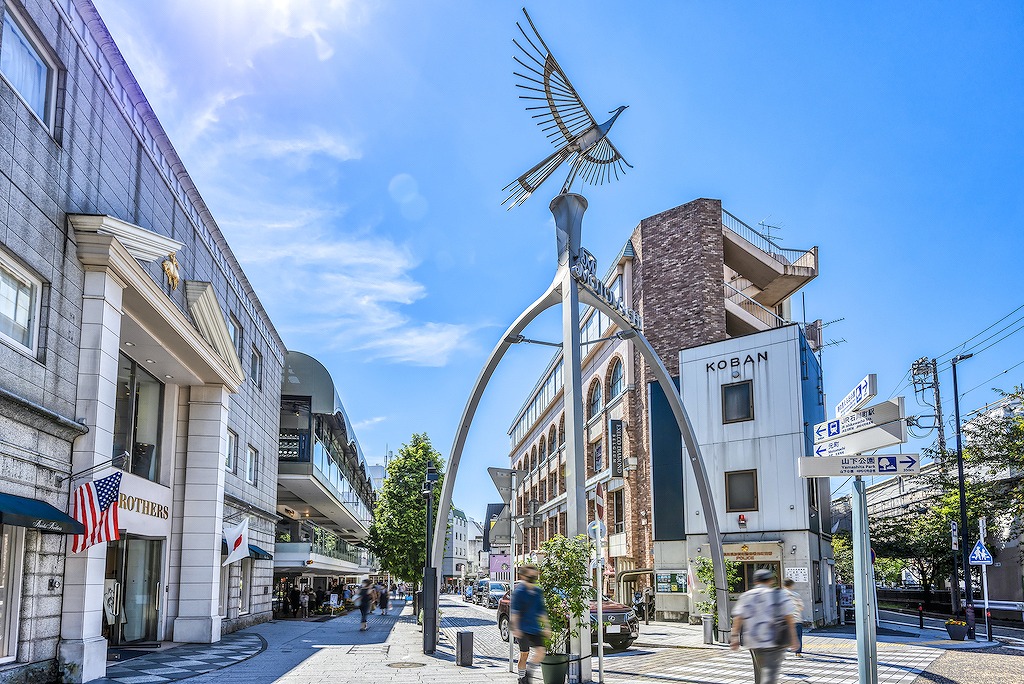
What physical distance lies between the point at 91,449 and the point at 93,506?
967 millimetres

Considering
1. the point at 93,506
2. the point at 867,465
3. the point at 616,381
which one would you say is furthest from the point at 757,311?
the point at 93,506

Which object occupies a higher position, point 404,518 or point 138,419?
point 138,419

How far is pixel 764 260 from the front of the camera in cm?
3850

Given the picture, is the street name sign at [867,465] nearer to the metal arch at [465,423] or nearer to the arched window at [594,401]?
the metal arch at [465,423]

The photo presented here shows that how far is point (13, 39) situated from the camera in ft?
41.8

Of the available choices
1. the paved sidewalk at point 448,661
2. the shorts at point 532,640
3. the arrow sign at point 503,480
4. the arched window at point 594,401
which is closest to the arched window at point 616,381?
the arched window at point 594,401

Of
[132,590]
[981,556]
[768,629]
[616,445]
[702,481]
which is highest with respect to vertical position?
[616,445]

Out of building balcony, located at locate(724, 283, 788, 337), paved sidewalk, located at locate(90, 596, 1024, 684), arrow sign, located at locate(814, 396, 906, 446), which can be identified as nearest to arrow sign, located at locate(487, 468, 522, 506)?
paved sidewalk, located at locate(90, 596, 1024, 684)

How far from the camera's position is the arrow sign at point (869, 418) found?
9211 mm

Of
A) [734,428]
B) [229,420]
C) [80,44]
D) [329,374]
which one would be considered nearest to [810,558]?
[734,428]

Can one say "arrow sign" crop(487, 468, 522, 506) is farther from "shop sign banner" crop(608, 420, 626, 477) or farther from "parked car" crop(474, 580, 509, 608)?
"parked car" crop(474, 580, 509, 608)

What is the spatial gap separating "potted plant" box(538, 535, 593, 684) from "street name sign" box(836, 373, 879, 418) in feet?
17.1

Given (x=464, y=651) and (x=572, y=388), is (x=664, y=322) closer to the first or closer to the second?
(x=572, y=388)

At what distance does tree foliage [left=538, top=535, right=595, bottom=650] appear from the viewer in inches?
537
